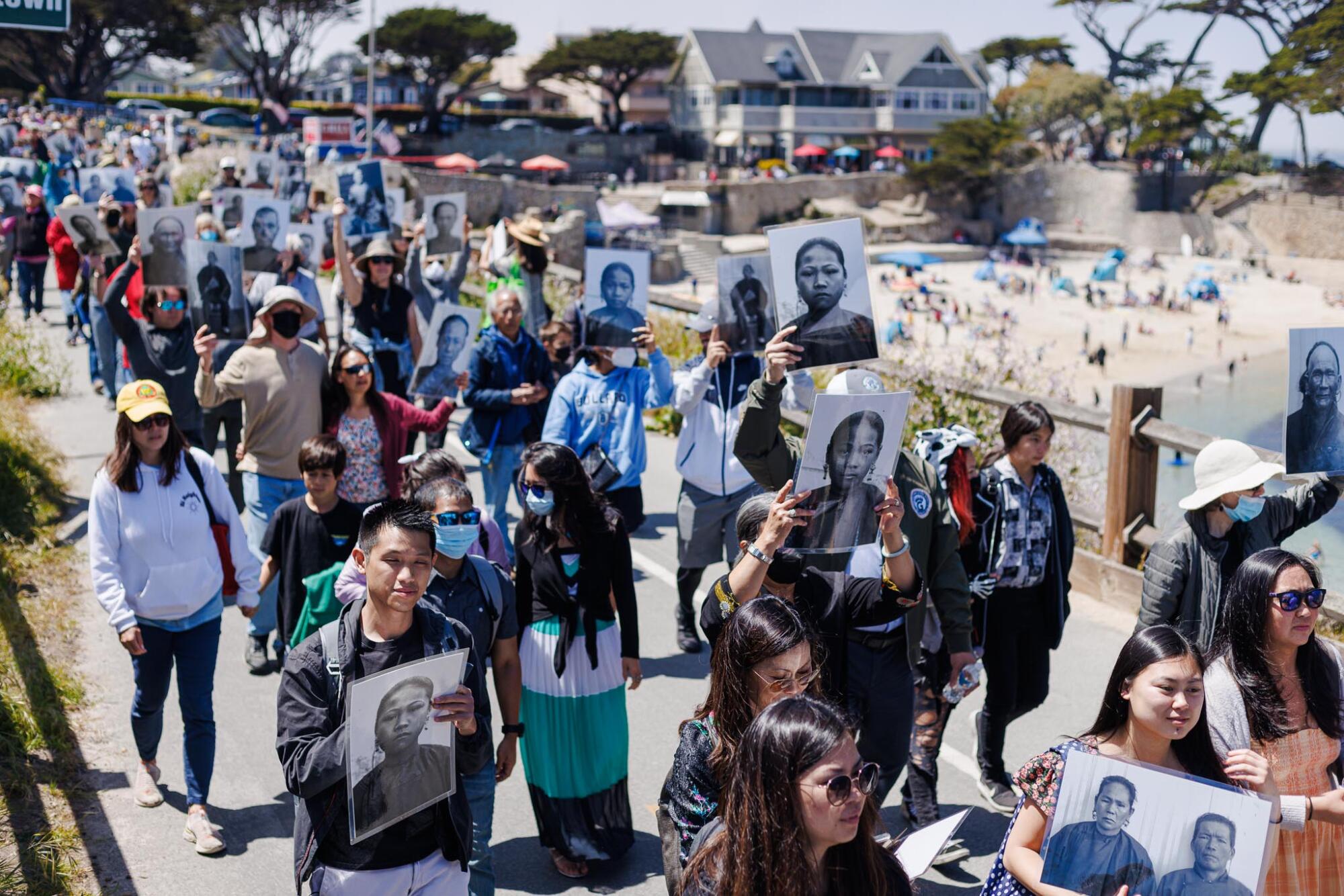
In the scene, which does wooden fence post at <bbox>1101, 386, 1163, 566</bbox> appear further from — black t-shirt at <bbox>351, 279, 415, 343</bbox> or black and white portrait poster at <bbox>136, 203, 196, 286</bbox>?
black and white portrait poster at <bbox>136, 203, 196, 286</bbox>

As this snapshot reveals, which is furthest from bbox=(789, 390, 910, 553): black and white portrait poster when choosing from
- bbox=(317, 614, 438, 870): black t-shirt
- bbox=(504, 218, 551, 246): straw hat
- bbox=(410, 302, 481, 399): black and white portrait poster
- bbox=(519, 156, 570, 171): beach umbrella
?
bbox=(519, 156, 570, 171): beach umbrella

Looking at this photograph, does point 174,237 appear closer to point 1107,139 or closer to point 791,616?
point 791,616

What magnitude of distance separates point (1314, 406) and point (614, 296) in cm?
409

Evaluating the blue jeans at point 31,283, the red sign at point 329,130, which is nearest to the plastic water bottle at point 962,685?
the blue jeans at point 31,283

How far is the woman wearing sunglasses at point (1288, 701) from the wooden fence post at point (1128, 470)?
4.05 metres

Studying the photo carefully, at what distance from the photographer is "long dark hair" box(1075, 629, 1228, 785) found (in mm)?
3355

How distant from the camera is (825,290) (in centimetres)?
529

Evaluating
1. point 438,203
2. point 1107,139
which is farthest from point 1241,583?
point 1107,139

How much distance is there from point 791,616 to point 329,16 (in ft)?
246

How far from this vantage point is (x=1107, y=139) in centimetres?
8375

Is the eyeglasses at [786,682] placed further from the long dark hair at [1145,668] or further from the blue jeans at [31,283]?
the blue jeans at [31,283]

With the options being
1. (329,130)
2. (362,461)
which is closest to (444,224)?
(362,461)

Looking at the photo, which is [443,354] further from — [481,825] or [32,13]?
[481,825]

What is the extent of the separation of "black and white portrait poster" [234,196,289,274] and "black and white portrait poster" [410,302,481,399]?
319cm
